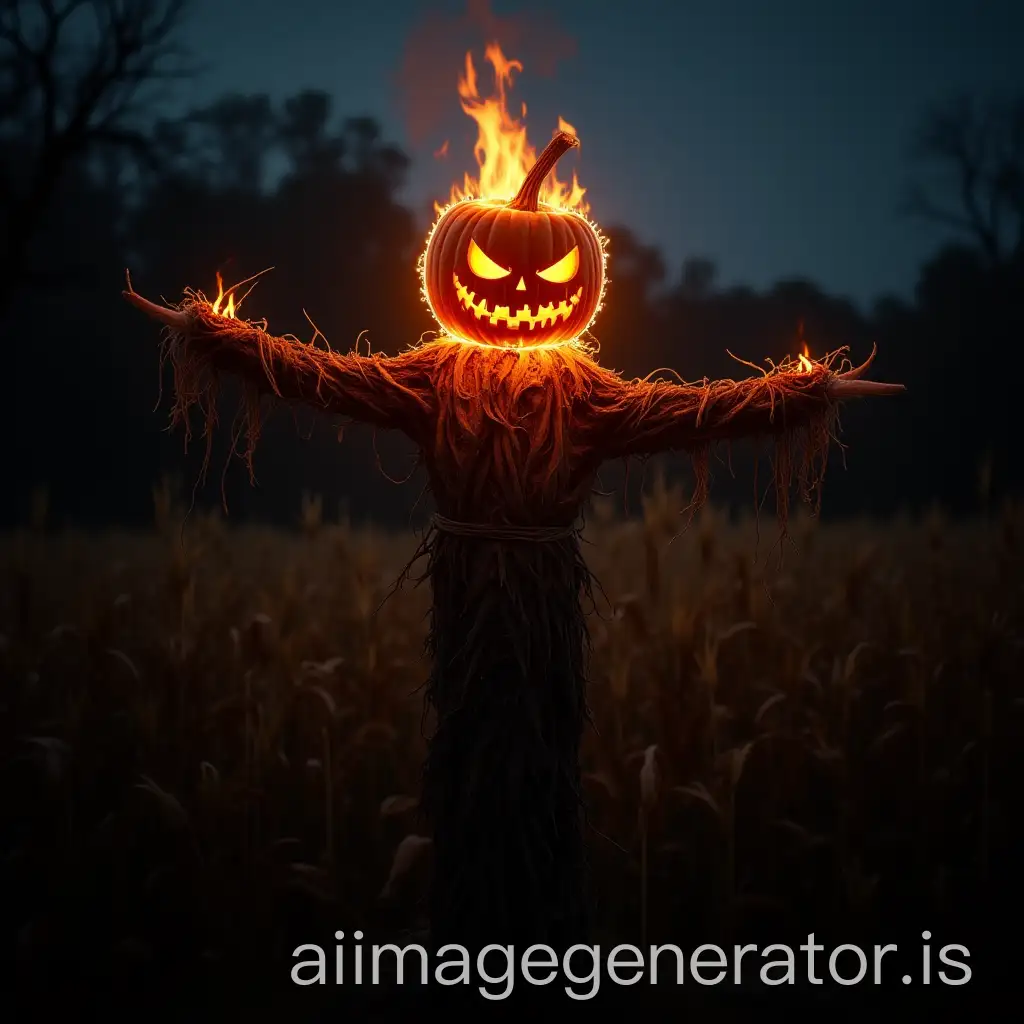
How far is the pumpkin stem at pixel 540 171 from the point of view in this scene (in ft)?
9.72

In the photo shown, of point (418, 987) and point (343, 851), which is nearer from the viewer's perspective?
point (418, 987)

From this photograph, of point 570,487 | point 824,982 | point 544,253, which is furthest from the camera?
Answer: point 824,982

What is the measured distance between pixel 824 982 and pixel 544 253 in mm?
2714

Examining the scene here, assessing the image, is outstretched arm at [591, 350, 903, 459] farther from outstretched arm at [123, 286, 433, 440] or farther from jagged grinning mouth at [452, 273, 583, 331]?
outstretched arm at [123, 286, 433, 440]

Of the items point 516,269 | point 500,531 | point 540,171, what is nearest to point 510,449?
point 500,531

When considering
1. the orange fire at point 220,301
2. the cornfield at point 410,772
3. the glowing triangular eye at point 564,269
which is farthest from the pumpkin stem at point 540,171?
the cornfield at point 410,772

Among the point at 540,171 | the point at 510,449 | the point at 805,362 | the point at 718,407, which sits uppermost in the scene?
the point at 540,171

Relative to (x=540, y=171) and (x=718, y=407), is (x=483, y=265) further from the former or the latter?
(x=718, y=407)

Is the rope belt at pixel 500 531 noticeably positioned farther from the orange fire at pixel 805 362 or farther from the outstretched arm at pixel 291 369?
the orange fire at pixel 805 362

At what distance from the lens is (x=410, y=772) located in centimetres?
468

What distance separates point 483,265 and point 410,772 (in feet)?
8.62

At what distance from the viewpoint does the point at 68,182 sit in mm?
12492

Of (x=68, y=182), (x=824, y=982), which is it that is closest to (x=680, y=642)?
(x=824, y=982)

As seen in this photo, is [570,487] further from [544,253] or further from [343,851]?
[343,851]
